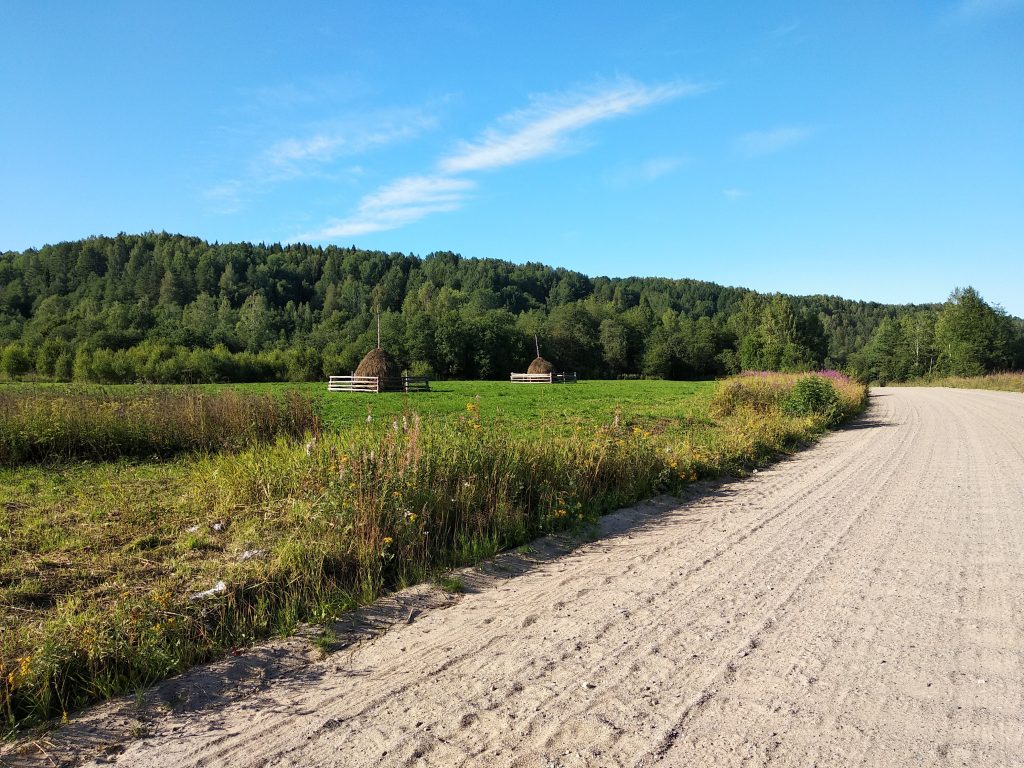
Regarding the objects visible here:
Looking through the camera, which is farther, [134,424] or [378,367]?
[378,367]

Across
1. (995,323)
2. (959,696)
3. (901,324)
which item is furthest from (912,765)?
(901,324)

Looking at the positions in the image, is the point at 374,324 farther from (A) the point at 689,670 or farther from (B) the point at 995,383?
(A) the point at 689,670

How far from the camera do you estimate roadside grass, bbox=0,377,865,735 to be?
12.0 ft

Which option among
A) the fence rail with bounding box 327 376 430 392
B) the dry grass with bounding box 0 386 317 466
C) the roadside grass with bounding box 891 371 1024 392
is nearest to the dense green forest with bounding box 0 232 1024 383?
the roadside grass with bounding box 891 371 1024 392

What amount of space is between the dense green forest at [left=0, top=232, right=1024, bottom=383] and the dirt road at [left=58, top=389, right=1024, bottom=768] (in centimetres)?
3473

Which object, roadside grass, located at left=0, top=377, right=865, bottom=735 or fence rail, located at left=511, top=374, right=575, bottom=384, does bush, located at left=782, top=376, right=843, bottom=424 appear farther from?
fence rail, located at left=511, top=374, right=575, bottom=384

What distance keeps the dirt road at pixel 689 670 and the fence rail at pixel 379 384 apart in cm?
3011

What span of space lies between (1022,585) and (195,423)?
11660 mm

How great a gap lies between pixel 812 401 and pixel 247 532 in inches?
690

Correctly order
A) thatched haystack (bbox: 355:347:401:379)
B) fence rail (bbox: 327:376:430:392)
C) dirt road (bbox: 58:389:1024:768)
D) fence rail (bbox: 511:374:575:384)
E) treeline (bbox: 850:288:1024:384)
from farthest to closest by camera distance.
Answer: treeline (bbox: 850:288:1024:384)
fence rail (bbox: 511:374:575:384)
thatched haystack (bbox: 355:347:401:379)
fence rail (bbox: 327:376:430:392)
dirt road (bbox: 58:389:1024:768)

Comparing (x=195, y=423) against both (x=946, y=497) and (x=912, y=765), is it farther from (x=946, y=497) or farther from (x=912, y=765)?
(x=946, y=497)

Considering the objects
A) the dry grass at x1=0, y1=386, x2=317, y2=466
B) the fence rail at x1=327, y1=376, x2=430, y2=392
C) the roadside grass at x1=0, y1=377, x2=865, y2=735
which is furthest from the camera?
the fence rail at x1=327, y1=376, x2=430, y2=392

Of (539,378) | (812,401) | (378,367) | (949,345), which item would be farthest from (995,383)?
(378,367)

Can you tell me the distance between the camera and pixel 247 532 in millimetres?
5562
